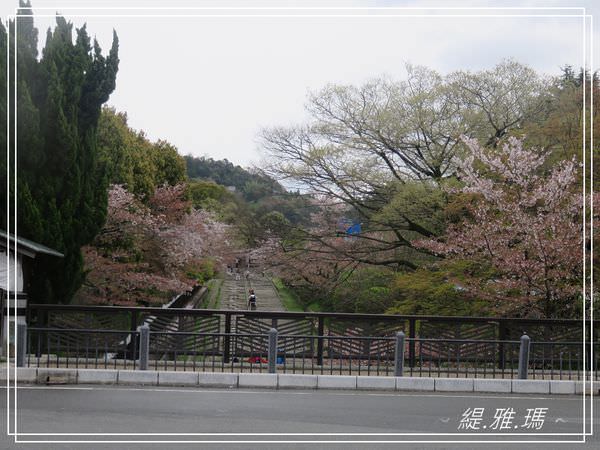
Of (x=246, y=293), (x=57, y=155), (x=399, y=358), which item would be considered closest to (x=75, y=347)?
(x=57, y=155)

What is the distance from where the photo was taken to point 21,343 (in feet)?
41.2

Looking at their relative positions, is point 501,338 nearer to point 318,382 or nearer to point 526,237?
point 526,237

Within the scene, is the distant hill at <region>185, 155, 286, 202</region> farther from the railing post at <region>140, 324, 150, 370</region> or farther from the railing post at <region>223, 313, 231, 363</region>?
the railing post at <region>140, 324, 150, 370</region>

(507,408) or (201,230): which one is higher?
(201,230)

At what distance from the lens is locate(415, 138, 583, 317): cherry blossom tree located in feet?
53.6

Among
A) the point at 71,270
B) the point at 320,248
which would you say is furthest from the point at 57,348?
the point at 320,248

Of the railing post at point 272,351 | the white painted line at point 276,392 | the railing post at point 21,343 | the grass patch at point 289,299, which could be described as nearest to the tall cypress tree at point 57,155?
the railing post at point 21,343

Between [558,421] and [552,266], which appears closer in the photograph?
[558,421]

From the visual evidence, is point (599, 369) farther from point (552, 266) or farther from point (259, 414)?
point (259, 414)

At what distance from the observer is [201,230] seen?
94.5 feet

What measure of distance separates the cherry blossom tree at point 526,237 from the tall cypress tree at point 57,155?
Answer: 31.0ft

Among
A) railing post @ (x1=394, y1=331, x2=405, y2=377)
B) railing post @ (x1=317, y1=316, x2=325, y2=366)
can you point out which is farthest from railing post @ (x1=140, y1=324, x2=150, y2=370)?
railing post @ (x1=394, y1=331, x2=405, y2=377)

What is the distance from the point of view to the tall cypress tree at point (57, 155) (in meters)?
16.3
